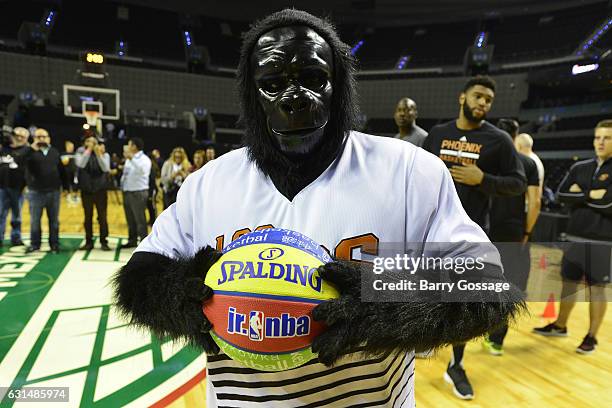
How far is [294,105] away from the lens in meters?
0.91

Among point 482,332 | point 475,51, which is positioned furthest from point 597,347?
point 475,51

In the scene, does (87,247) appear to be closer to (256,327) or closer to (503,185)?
(503,185)

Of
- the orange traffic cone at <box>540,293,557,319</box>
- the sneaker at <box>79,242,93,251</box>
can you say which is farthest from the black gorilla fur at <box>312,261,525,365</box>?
the sneaker at <box>79,242,93,251</box>

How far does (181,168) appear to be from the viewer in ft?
20.3

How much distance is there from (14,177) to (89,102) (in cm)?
783

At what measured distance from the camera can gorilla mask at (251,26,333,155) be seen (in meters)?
0.92

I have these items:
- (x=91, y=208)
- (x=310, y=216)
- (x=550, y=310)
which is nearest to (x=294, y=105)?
(x=310, y=216)

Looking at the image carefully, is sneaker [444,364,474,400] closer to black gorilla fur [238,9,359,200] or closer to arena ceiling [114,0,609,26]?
black gorilla fur [238,9,359,200]

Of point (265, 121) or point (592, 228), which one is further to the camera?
point (592, 228)

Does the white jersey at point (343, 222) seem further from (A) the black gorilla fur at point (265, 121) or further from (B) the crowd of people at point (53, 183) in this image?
(B) the crowd of people at point (53, 183)

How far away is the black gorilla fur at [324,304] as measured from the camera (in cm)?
74

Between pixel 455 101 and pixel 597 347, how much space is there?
14.9 metres

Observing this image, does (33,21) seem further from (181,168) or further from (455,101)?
(455,101)

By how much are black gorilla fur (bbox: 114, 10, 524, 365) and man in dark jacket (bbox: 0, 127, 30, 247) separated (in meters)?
5.24
